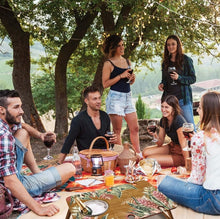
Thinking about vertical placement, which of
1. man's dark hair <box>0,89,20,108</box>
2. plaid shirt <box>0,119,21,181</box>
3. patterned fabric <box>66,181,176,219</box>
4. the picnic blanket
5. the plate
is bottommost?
the picnic blanket

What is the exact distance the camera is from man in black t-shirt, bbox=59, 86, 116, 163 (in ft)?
11.8

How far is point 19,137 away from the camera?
9.16 ft

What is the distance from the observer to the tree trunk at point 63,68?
6992 millimetres

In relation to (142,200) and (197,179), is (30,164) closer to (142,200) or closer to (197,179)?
(142,200)

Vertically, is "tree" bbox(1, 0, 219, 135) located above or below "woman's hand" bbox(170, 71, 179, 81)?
above

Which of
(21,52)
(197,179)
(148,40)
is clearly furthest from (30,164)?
(148,40)

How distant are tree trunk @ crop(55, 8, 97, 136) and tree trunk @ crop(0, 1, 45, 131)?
27.1 inches

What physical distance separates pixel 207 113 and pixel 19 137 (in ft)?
5.94

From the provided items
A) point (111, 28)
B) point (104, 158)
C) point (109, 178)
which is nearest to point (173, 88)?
point (104, 158)

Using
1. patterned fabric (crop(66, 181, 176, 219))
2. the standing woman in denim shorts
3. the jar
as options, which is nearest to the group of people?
the standing woman in denim shorts

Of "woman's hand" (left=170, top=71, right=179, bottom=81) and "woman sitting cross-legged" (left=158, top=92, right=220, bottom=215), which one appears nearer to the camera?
"woman sitting cross-legged" (left=158, top=92, right=220, bottom=215)

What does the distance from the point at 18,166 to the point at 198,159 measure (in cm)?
171

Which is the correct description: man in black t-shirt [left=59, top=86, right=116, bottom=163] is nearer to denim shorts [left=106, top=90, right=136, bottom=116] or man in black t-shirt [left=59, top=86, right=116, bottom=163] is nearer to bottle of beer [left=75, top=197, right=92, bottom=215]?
denim shorts [left=106, top=90, right=136, bottom=116]

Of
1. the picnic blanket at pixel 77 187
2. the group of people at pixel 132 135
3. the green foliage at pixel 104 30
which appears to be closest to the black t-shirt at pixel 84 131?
the group of people at pixel 132 135
